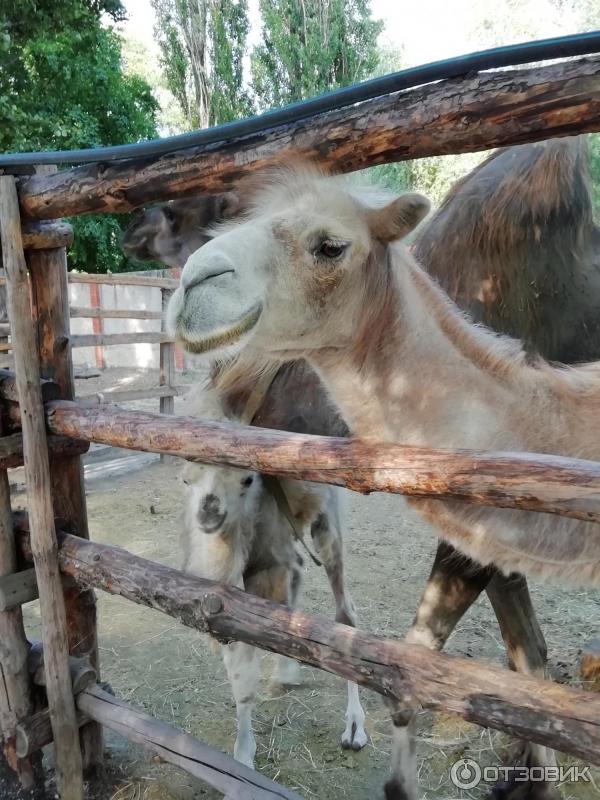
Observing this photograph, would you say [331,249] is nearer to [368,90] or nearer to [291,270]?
[291,270]

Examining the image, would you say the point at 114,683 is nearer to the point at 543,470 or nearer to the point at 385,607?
the point at 385,607

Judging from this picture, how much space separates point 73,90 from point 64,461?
13.8 meters

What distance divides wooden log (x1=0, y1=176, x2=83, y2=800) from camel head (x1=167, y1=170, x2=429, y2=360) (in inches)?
30.4

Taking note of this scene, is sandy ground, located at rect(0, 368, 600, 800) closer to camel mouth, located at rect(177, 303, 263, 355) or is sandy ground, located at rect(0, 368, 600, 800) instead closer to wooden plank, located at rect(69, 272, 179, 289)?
camel mouth, located at rect(177, 303, 263, 355)

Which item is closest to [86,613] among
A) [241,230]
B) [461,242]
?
[241,230]

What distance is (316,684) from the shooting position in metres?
3.52

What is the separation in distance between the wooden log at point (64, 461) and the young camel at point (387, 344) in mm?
813

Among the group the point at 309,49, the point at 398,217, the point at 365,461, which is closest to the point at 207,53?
the point at 309,49

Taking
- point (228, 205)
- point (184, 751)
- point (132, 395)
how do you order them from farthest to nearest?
point (132, 395)
point (228, 205)
point (184, 751)

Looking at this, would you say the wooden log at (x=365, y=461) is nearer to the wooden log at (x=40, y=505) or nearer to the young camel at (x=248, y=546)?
the wooden log at (x=40, y=505)

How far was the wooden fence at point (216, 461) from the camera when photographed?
53.2 inches

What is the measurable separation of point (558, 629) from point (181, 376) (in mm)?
9652

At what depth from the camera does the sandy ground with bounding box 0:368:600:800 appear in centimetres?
275

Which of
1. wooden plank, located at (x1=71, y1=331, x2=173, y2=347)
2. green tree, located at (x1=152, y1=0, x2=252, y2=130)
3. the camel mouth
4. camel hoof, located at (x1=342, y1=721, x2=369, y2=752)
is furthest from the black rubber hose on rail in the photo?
A: green tree, located at (x1=152, y1=0, x2=252, y2=130)
